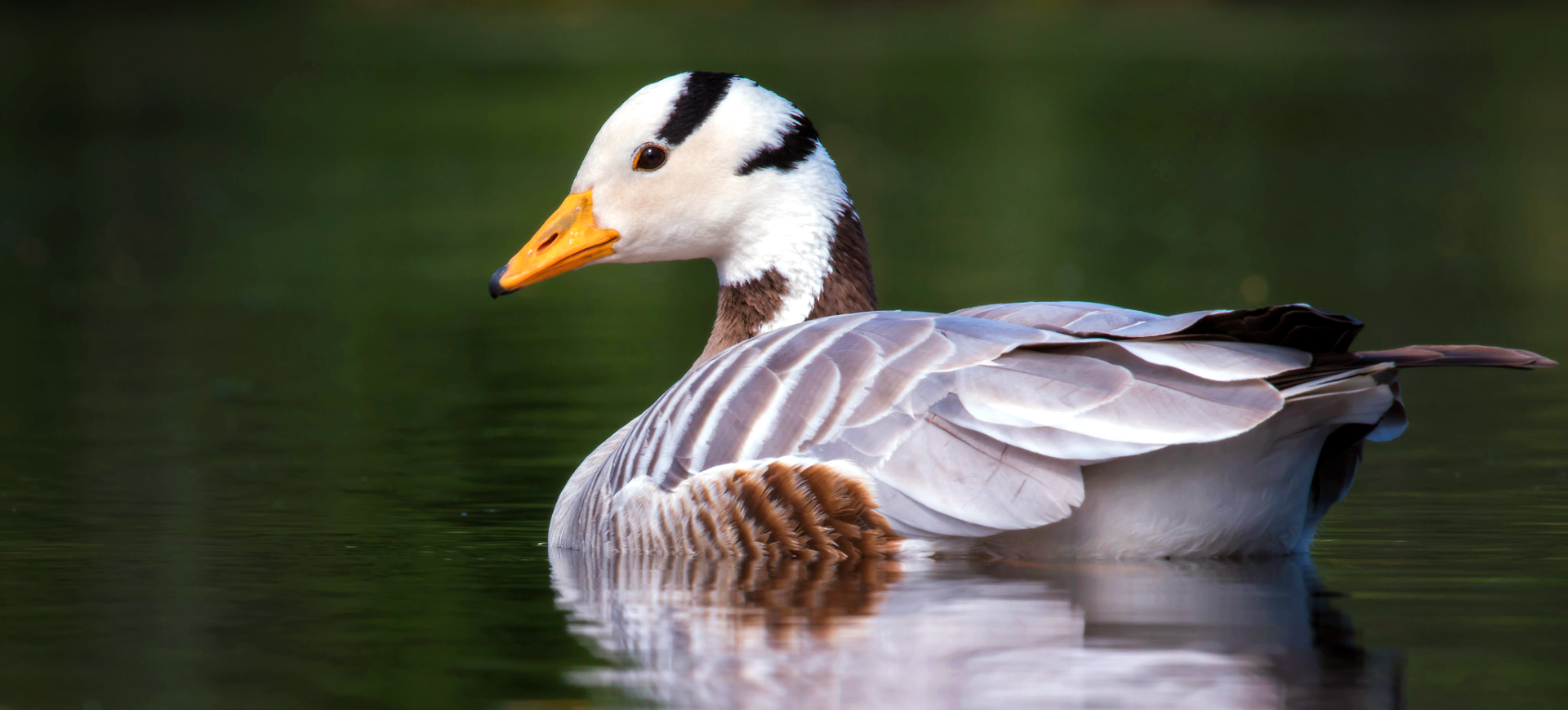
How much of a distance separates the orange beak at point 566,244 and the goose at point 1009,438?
0.87 m

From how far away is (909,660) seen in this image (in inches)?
210

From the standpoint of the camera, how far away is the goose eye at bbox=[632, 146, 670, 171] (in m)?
8.20

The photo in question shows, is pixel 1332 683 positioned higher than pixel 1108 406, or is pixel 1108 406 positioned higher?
pixel 1108 406

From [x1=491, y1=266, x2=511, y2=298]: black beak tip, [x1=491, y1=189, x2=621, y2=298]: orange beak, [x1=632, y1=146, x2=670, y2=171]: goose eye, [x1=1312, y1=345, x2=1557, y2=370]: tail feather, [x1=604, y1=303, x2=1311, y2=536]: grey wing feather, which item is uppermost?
[x1=632, y1=146, x2=670, y2=171]: goose eye

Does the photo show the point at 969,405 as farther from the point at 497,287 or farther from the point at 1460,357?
the point at 497,287

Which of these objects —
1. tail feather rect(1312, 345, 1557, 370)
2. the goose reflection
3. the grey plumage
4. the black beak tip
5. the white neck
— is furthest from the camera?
the white neck

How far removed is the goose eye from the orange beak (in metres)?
0.24

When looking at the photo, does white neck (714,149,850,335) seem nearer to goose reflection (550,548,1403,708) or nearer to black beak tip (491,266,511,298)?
black beak tip (491,266,511,298)

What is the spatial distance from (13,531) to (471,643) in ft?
10.1

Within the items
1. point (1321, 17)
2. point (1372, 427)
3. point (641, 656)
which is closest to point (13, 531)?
point (641, 656)

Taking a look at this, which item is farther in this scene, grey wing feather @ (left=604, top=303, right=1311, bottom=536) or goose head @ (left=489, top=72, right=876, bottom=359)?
goose head @ (left=489, top=72, right=876, bottom=359)

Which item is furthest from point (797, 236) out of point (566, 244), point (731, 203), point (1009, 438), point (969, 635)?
point (969, 635)

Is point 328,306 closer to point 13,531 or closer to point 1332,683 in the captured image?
point 13,531

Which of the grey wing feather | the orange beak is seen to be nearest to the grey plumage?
the grey wing feather
